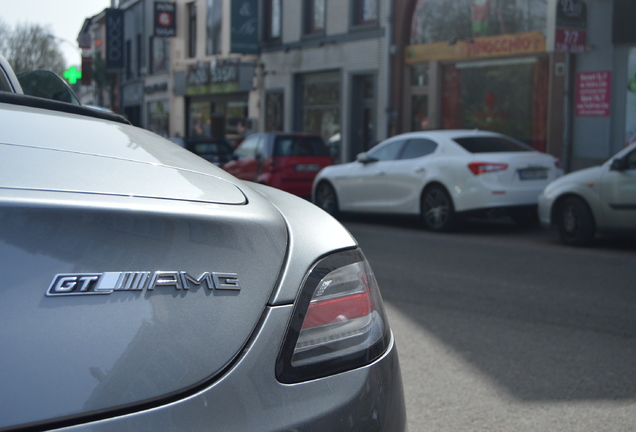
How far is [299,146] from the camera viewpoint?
16109mm

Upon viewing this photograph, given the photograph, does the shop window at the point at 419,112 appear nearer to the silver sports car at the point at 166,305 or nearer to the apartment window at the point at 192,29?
the apartment window at the point at 192,29

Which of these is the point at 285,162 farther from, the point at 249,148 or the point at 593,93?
the point at 593,93

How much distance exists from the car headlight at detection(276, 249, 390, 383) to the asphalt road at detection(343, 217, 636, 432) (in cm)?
202

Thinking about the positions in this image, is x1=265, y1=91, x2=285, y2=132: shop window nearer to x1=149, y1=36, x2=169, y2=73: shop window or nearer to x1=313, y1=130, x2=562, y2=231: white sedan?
x1=149, y1=36, x2=169, y2=73: shop window

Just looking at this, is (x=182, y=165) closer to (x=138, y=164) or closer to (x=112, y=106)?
(x=138, y=164)

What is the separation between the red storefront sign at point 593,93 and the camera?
15352mm

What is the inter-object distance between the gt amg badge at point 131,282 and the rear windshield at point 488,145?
10.6 m

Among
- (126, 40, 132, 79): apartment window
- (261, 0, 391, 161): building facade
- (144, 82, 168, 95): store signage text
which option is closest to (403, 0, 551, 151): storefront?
(261, 0, 391, 161): building facade

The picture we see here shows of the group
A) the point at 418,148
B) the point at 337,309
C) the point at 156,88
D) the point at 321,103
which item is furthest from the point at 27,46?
the point at 337,309

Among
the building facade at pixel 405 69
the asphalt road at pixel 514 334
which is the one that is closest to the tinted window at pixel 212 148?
the building facade at pixel 405 69

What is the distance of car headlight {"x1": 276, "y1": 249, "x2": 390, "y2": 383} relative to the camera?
5.39 feet

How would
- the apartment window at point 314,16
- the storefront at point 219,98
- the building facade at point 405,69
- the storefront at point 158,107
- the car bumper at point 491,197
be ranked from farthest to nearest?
the storefront at point 158,107 < the storefront at point 219,98 < the apartment window at point 314,16 < the building facade at point 405,69 < the car bumper at point 491,197

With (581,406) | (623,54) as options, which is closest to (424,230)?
(623,54)

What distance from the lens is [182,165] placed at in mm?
1947
